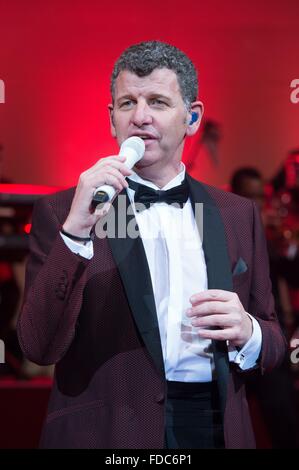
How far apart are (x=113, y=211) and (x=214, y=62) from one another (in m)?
2.78

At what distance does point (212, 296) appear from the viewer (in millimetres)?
1268

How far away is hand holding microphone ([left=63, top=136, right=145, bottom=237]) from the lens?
117 centimetres

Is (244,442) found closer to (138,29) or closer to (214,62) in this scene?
(138,29)

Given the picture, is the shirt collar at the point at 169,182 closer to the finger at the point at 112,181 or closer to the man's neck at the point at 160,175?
the man's neck at the point at 160,175

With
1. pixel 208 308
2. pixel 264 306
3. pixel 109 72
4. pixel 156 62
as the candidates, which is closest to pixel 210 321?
pixel 208 308

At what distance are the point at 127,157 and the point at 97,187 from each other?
9cm

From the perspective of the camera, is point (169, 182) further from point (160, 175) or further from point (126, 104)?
point (126, 104)

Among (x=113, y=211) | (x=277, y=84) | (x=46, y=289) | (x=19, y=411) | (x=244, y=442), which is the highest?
(x=277, y=84)

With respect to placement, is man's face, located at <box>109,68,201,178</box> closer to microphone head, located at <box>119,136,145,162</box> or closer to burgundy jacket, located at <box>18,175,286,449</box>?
microphone head, located at <box>119,136,145,162</box>

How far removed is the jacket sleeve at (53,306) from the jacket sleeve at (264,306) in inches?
15.2

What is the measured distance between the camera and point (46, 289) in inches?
50.4

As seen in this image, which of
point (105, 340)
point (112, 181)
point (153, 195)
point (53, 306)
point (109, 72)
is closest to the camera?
point (112, 181)

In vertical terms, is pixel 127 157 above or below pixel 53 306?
above
